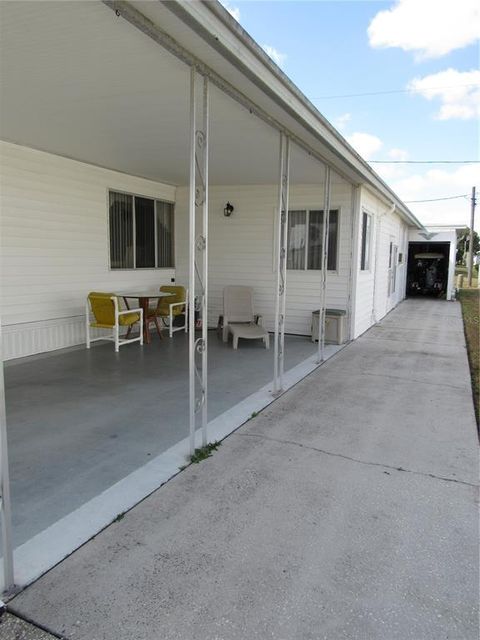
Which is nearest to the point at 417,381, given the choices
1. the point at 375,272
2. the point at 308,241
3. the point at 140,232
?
the point at 308,241

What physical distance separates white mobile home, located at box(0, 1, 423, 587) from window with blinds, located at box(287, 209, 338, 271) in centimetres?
3

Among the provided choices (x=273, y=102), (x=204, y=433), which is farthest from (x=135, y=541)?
(x=273, y=102)

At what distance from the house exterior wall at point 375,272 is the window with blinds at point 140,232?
369 centimetres

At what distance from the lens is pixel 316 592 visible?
6.60 feet

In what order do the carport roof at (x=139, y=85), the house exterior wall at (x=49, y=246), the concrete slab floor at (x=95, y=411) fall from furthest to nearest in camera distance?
the house exterior wall at (x=49, y=246) → the concrete slab floor at (x=95, y=411) → the carport roof at (x=139, y=85)

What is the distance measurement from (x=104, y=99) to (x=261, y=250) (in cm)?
507

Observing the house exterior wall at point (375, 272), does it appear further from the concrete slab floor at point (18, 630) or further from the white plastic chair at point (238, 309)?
the concrete slab floor at point (18, 630)

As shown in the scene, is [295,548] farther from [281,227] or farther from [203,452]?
[281,227]

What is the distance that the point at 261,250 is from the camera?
8.74 m

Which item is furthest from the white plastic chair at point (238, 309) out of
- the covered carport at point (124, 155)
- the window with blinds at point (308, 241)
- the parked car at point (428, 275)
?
the parked car at point (428, 275)

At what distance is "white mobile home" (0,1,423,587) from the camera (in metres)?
2.70

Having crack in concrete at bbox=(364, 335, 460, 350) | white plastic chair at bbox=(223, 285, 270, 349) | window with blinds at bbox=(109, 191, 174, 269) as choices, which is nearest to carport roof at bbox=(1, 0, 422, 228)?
window with blinds at bbox=(109, 191, 174, 269)

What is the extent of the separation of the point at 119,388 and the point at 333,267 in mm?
4760

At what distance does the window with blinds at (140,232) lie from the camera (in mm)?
7691
